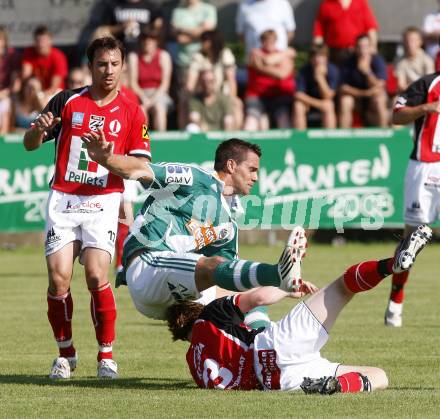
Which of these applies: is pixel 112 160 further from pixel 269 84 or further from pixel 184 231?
pixel 269 84

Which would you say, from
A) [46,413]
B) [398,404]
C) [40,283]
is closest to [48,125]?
[46,413]

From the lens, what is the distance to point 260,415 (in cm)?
627

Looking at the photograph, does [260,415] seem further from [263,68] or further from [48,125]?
[263,68]

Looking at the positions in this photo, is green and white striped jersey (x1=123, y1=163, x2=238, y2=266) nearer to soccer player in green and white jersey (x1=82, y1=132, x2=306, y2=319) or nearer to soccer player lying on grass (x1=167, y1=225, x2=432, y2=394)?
soccer player in green and white jersey (x1=82, y1=132, x2=306, y2=319)

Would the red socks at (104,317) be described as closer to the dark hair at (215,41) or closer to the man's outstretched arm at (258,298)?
the man's outstretched arm at (258,298)

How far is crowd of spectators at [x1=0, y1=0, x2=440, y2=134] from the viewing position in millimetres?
18312

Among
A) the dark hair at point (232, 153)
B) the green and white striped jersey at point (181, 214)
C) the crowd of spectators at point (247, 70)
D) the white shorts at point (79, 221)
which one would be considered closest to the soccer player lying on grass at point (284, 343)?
the green and white striped jersey at point (181, 214)

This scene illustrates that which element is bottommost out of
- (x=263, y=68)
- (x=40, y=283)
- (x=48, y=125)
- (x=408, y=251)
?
(x=40, y=283)

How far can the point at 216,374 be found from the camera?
7.18 m

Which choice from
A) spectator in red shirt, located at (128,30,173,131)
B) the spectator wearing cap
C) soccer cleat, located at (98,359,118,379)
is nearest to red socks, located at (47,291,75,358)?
soccer cleat, located at (98,359,118,379)

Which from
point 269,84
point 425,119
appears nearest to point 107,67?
point 425,119

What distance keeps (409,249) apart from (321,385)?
956mm

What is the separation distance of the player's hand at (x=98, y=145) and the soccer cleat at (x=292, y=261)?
139 centimetres

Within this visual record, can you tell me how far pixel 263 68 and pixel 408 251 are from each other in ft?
39.7
